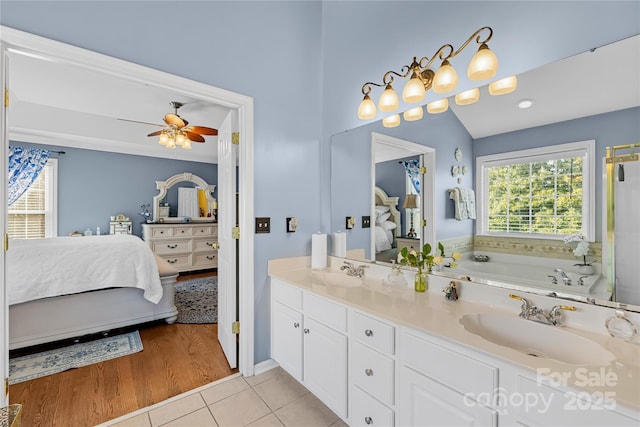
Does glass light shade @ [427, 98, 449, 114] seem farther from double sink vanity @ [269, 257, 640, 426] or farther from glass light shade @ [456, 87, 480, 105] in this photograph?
double sink vanity @ [269, 257, 640, 426]

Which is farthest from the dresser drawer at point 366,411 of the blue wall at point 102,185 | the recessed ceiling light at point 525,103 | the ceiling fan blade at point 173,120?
the blue wall at point 102,185

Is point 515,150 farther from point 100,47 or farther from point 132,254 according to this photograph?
point 132,254

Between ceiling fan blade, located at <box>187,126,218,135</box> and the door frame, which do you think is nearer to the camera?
the door frame

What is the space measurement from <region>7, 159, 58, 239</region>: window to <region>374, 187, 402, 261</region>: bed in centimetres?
517

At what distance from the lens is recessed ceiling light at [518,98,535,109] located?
137 cm

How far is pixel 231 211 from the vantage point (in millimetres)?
2199

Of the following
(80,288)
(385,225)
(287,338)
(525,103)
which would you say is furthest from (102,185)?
(525,103)

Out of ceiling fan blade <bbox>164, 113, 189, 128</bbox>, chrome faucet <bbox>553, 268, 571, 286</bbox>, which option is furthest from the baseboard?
ceiling fan blade <bbox>164, 113, 189, 128</bbox>

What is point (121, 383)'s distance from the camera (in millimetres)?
2043

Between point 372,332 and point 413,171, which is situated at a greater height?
point 413,171

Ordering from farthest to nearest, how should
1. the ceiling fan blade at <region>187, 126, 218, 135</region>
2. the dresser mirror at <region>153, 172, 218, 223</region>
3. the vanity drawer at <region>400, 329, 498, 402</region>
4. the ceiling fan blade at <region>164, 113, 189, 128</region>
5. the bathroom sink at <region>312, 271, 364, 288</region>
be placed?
the dresser mirror at <region>153, 172, 218, 223</region> → the ceiling fan blade at <region>187, 126, 218, 135</region> → the ceiling fan blade at <region>164, 113, 189, 128</region> → the bathroom sink at <region>312, 271, 364, 288</region> → the vanity drawer at <region>400, 329, 498, 402</region>

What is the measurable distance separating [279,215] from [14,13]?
5.72ft

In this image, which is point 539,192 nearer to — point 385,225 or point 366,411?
point 385,225

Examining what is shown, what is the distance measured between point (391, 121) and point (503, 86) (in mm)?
698
